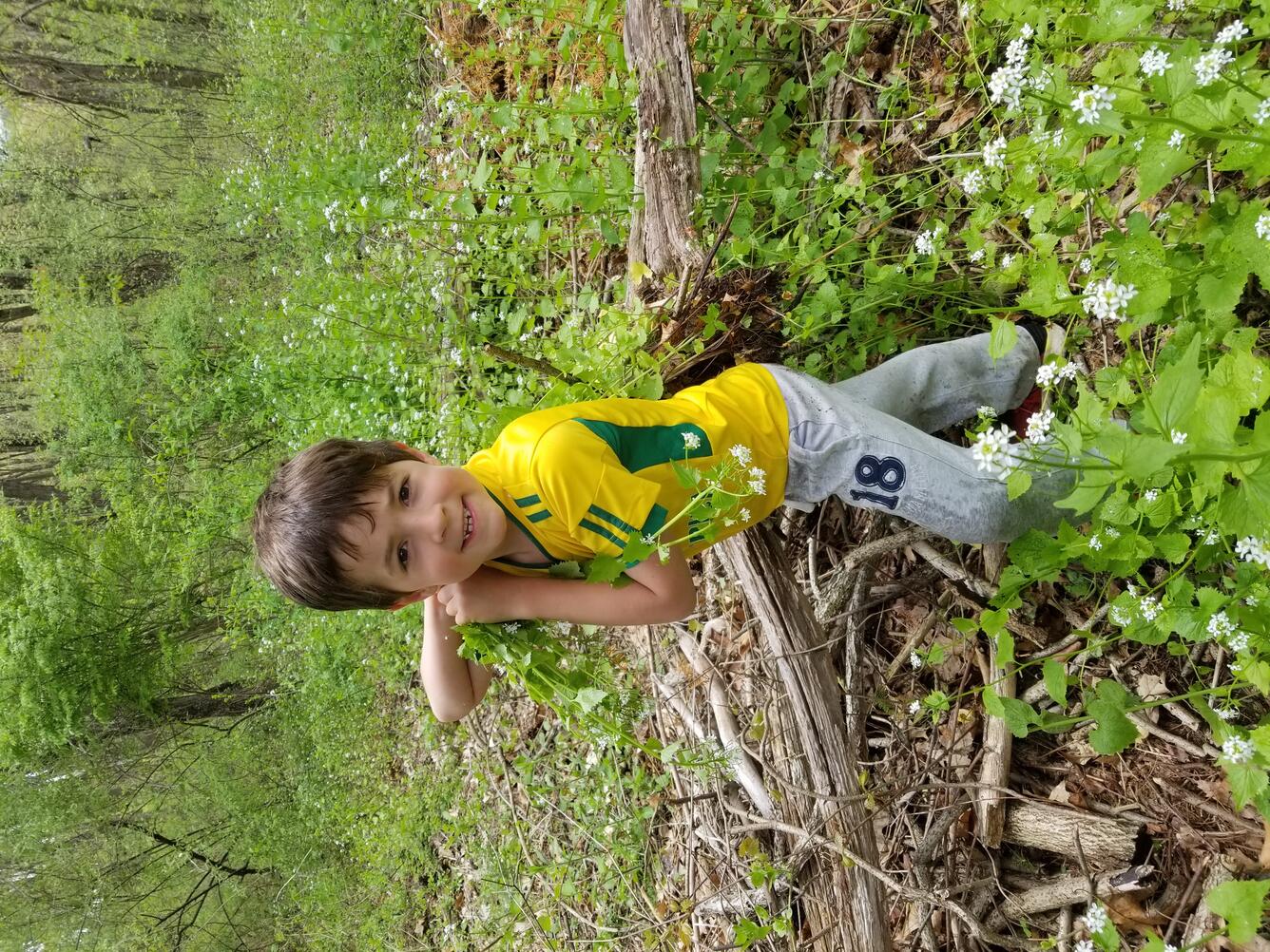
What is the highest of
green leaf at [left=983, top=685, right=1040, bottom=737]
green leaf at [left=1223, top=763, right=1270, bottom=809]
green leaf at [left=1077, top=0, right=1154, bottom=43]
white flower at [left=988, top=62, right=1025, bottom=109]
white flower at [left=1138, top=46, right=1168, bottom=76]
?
green leaf at [left=1077, top=0, right=1154, bottom=43]

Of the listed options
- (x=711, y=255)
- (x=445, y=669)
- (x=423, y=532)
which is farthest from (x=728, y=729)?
(x=711, y=255)

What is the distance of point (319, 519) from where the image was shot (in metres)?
2.03

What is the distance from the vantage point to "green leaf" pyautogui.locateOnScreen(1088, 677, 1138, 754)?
5.58 ft

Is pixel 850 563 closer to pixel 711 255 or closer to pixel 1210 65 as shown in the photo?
pixel 711 255

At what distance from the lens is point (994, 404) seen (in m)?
2.59

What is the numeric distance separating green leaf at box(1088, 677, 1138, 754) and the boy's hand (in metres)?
1.50

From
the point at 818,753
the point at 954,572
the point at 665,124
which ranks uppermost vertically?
the point at 665,124

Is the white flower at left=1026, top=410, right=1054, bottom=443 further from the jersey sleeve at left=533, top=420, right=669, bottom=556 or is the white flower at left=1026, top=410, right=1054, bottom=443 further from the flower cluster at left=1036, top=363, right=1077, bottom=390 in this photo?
the jersey sleeve at left=533, top=420, right=669, bottom=556

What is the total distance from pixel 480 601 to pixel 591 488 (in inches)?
20.2

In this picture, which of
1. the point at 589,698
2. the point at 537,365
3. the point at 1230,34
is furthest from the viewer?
the point at 537,365

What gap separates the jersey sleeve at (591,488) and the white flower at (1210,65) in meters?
1.40

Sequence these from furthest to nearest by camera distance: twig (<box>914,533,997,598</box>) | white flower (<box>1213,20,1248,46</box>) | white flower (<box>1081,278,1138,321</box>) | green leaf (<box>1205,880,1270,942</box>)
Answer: twig (<box>914,533,997,598</box>)
white flower (<box>1081,278,1138,321</box>)
white flower (<box>1213,20,1248,46</box>)
green leaf (<box>1205,880,1270,942</box>)

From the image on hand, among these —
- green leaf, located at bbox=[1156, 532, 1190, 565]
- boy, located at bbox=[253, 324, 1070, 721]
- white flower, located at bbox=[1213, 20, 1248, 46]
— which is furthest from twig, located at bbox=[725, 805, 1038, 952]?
white flower, located at bbox=[1213, 20, 1248, 46]

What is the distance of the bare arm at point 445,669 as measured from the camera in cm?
255
